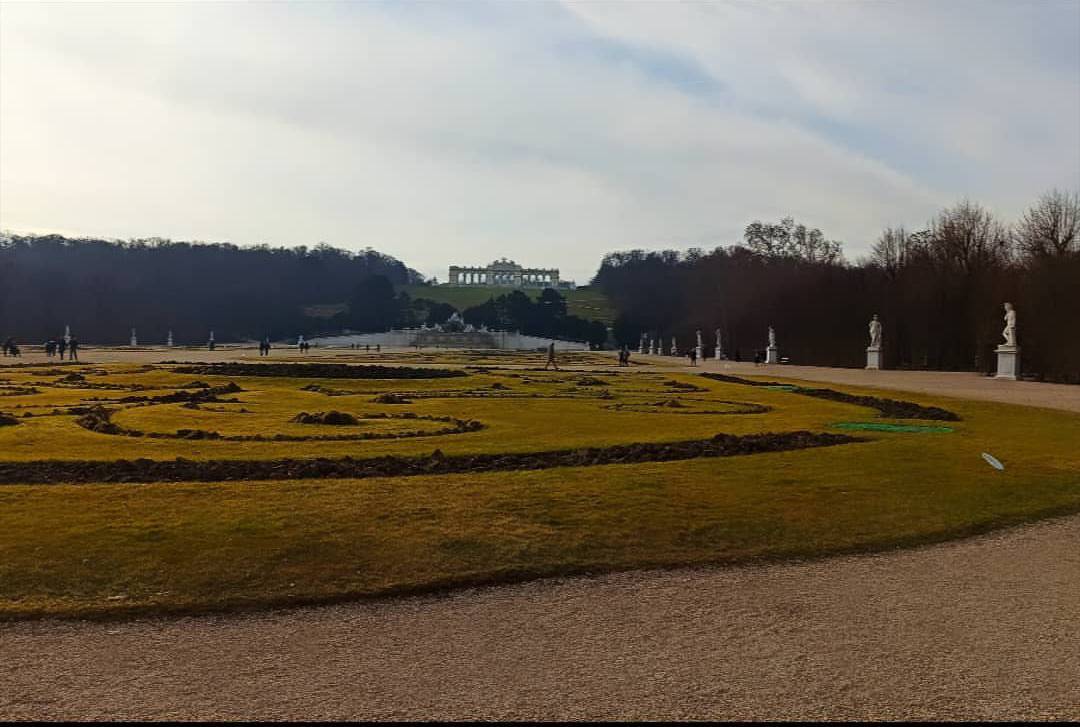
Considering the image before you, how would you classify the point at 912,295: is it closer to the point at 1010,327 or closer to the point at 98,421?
the point at 1010,327

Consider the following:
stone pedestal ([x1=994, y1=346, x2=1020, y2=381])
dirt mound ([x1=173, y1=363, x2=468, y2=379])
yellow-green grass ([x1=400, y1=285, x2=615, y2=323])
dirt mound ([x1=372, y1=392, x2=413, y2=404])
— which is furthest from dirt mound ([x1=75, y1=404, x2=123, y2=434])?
yellow-green grass ([x1=400, y1=285, x2=615, y2=323])

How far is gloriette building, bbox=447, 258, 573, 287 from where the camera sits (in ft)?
635

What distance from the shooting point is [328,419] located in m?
17.4

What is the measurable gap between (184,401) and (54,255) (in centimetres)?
14761

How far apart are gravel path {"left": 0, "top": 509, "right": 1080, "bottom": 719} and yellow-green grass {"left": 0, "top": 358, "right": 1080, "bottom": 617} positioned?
0.56 metres

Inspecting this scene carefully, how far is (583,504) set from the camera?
983cm

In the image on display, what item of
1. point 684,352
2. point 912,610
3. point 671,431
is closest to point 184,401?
point 671,431

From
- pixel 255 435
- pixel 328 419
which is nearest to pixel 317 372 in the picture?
pixel 328 419

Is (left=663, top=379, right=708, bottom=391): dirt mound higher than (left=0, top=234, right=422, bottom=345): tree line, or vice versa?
(left=0, top=234, right=422, bottom=345): tree line

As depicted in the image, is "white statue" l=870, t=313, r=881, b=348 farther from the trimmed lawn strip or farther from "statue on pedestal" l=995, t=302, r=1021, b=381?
the trimmed lawn strip

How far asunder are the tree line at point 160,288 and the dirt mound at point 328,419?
102 meters

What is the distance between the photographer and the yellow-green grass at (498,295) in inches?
6206

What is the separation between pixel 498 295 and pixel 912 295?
12229 centimetres

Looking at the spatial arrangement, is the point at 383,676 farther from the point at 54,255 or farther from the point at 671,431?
the point at 54,255
